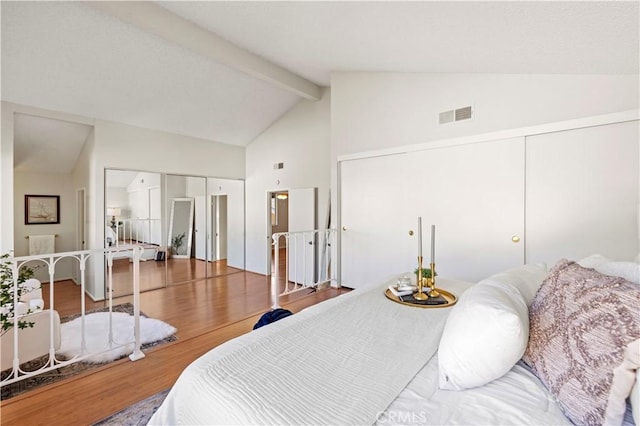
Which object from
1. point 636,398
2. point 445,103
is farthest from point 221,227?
point 636,398

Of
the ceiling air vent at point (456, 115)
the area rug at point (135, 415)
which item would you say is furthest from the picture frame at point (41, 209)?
the ceiling air vent at point (456, 115)

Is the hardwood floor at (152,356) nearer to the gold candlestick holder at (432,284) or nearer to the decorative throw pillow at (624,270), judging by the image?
the gold candlestick holder at (432,284)

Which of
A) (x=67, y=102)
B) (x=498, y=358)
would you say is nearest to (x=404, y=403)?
(x=498, y=358)

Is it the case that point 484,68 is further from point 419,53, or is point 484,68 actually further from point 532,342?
point 532,342

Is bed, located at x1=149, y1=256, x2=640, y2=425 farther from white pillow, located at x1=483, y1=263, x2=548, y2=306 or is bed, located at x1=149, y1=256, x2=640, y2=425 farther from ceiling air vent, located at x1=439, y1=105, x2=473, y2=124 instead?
ceiling air vent, located at x1=439, y1=105, x2=473, y2=124

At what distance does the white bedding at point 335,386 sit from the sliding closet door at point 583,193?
6.88ft

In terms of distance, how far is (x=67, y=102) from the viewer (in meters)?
3.87

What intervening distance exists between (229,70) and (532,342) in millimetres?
4487

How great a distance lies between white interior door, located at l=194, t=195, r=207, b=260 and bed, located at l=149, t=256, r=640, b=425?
16.6ft

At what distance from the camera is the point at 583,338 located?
86 cm

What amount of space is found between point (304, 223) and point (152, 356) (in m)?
3.20

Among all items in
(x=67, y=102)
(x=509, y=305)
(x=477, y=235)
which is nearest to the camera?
(x=509, y=305)

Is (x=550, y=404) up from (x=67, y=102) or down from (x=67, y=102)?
down

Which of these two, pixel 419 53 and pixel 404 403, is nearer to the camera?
pixel 404 403
